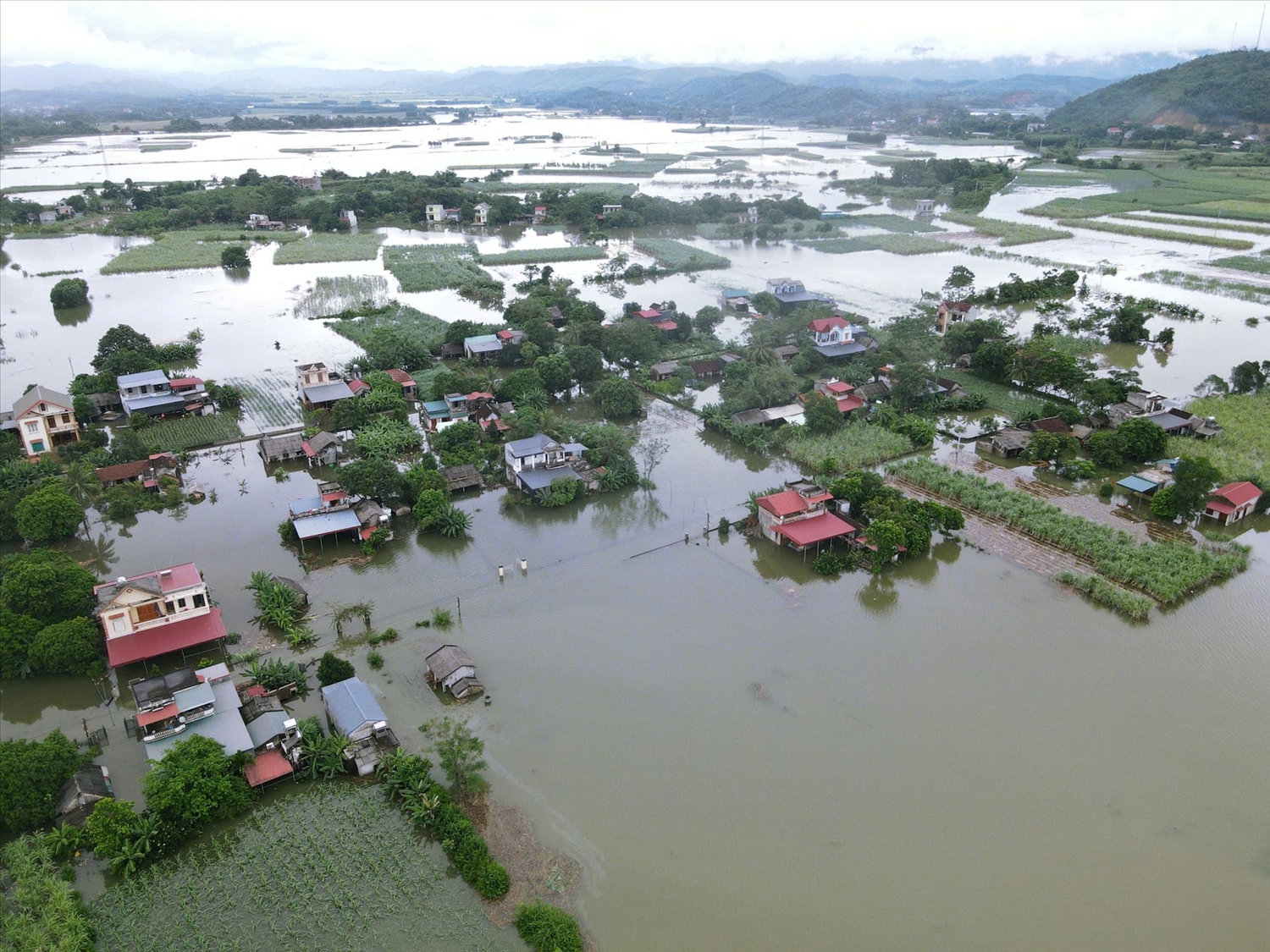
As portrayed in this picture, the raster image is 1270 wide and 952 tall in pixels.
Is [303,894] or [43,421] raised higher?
[43,421]

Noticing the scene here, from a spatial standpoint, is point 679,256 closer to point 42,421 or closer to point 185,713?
point 42,421

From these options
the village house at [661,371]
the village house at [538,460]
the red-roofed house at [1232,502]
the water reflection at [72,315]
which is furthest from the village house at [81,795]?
the water reflection at [72,315]

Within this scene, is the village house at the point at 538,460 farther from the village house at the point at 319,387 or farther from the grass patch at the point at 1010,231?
the grass patch at the point at 1010,231

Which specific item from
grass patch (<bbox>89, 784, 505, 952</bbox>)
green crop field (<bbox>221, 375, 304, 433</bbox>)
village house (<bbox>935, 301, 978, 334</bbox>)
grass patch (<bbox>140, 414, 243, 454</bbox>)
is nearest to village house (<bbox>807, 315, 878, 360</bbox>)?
village house (<bbox>935, 301, 978, 334</bbox>)

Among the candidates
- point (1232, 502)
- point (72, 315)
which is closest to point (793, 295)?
point (1232, 502)

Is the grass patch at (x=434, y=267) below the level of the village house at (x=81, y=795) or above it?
above

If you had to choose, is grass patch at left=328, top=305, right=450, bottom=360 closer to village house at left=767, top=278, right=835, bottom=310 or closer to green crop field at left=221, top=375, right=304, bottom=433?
green crop field at left=221, top=375, right=304, bottom=433

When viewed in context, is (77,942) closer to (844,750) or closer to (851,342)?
(844,750)
